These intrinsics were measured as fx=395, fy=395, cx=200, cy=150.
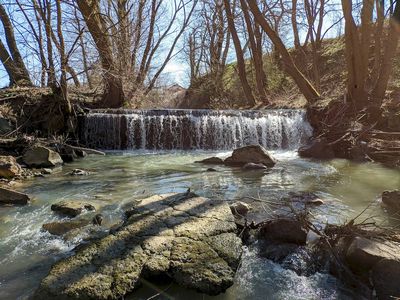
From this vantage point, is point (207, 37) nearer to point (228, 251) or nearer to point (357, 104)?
point (357, 104)

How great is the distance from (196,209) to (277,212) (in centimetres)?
131

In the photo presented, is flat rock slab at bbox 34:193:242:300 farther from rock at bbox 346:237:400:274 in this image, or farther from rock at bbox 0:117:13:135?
rock at bbox 0:117:13:135

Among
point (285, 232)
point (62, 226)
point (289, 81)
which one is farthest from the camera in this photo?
point (289, 81)

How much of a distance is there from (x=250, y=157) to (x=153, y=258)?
6.39m

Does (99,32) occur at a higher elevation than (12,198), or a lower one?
higher

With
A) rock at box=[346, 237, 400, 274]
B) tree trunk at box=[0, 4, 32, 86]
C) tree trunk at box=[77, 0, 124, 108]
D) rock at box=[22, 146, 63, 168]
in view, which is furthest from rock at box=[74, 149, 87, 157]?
rock at box=[346, 237, 400, 274]

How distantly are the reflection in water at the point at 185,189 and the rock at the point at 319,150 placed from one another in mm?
445

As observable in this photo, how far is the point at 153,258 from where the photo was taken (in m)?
3.40

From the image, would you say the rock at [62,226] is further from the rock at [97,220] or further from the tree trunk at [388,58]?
the tree trunk at [388,58]

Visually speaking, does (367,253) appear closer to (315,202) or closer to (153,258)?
(153,258)

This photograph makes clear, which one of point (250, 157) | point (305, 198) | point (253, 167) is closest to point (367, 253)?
→ point (305, 198)

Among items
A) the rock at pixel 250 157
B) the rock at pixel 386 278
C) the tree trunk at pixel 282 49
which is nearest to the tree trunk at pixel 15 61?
the tree trunk at pixel 282 49

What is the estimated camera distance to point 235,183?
287 inches

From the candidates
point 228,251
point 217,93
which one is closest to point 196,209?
point 228,251
